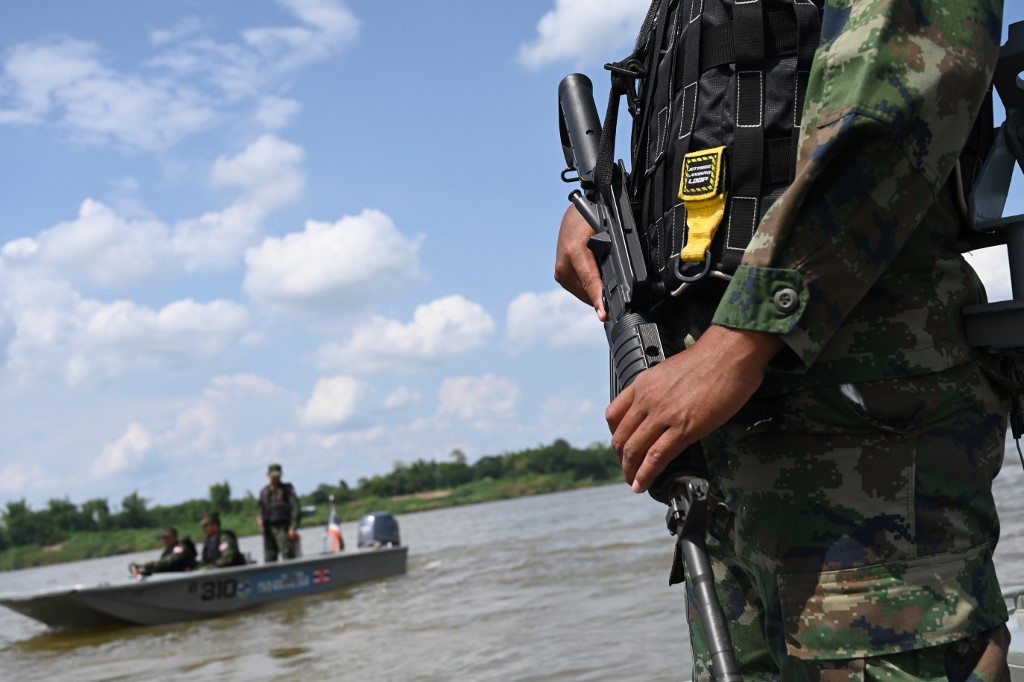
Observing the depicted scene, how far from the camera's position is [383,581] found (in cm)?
1489

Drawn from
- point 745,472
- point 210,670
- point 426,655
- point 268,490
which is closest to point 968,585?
point 745,472

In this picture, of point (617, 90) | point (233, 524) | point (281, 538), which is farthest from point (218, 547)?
point (233, 524)

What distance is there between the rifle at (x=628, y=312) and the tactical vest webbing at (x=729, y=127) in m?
0.07

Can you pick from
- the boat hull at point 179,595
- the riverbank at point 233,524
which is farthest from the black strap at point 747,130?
the riverbank at point 233,524

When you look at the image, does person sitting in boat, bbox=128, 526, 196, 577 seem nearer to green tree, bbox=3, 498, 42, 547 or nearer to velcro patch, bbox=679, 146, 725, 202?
velcro patch, bbox=679, 146, 725, 202

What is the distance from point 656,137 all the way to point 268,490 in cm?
1333

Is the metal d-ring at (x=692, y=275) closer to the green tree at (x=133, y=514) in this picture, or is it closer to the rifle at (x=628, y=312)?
the rifle at (x=628, y=312)

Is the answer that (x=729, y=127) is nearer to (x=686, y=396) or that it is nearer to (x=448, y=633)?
(x=686, y=396)

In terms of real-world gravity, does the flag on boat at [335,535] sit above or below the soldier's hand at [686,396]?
below

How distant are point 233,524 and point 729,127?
5617 centimetres

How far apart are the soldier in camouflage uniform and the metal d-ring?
0.46 ft

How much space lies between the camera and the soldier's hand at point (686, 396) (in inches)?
50.1

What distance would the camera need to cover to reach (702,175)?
1.46m

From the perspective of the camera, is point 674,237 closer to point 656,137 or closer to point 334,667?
point 656,137
